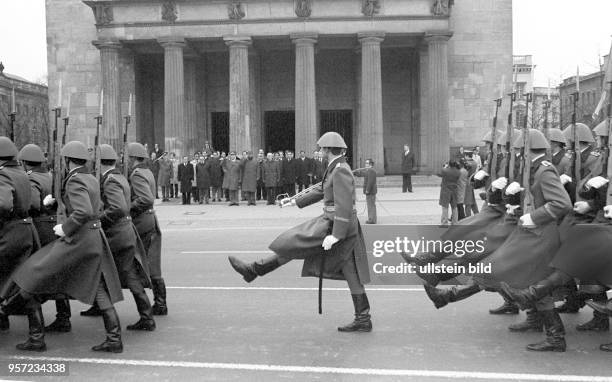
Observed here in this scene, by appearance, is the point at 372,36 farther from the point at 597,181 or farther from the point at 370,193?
the point at 597,181

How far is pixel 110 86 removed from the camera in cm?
3155

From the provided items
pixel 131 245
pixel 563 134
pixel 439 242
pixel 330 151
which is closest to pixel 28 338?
pixel 131 245

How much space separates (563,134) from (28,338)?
6.53 meters

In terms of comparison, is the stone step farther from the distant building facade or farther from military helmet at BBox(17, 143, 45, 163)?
the distant building facade

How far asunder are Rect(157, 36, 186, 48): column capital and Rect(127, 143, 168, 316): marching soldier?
2401 cm

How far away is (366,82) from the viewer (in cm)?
3084

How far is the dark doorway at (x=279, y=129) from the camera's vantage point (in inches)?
1460

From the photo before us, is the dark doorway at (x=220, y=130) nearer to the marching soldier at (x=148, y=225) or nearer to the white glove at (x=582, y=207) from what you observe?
the marching soldier at (x=148, y=225)

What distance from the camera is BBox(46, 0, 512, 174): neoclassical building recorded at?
30.9 metres

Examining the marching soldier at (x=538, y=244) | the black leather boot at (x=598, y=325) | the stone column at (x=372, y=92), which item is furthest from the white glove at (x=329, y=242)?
the stone column at (x=372, y=92)

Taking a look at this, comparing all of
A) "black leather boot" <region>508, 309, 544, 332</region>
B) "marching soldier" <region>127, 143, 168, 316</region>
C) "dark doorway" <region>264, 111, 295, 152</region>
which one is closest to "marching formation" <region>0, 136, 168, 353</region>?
"marching soldier" <region>127, 143, 168, 316</region>

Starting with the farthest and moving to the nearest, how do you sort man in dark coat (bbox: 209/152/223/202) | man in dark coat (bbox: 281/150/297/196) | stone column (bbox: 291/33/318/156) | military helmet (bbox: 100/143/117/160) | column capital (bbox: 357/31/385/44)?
column capital (bbox: 357/31/385/44) → stone column (bbox: 291/33/318/156) → man in dark coat (bbox: 209/152/223/202) → man in dark coat (bbox: 281/150/297/196) → military helmet (bbox: 100/143/117/160)

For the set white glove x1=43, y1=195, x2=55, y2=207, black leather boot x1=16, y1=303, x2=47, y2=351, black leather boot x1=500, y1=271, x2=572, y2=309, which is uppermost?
white glove x1=43, y1=195, x2=55, y2=207

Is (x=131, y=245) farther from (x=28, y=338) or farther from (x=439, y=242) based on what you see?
(x=439, y=242)
